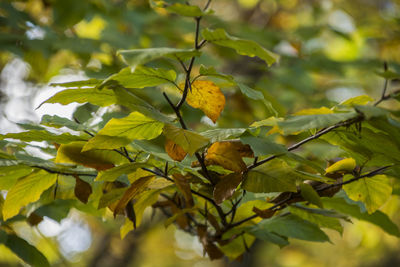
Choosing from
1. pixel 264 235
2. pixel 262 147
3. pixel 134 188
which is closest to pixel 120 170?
pixel 134 188

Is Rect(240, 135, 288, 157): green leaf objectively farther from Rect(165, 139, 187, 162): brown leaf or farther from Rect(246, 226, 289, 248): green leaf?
Rect(246, 226, 289, 248): green leaf

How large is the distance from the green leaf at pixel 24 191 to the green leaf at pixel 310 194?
0.52 m

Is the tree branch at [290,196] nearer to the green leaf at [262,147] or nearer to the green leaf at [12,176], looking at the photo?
the green leaf at [262,147]

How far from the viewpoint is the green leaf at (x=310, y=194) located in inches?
28.2

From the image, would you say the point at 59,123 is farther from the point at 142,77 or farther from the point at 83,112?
the point at 83,112

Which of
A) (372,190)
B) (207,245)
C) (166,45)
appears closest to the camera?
(372,190)

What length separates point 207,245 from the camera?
36.9 inches

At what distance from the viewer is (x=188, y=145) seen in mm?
614

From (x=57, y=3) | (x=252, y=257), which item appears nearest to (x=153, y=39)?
(x=57, y=3)

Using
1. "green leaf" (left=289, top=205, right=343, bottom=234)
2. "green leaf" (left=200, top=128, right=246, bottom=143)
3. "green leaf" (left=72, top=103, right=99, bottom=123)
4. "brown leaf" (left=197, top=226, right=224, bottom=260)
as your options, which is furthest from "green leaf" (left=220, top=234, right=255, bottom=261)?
"green leaf" (left=72, top=103, right=99, bottom=123)

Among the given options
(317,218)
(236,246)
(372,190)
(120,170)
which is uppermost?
(120,170)

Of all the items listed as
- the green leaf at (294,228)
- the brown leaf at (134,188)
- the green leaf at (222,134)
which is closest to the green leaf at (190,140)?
the green leaf at (222,134)

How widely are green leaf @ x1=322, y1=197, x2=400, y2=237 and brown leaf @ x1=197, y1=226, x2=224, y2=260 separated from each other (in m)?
0.28

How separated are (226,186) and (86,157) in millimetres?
271
